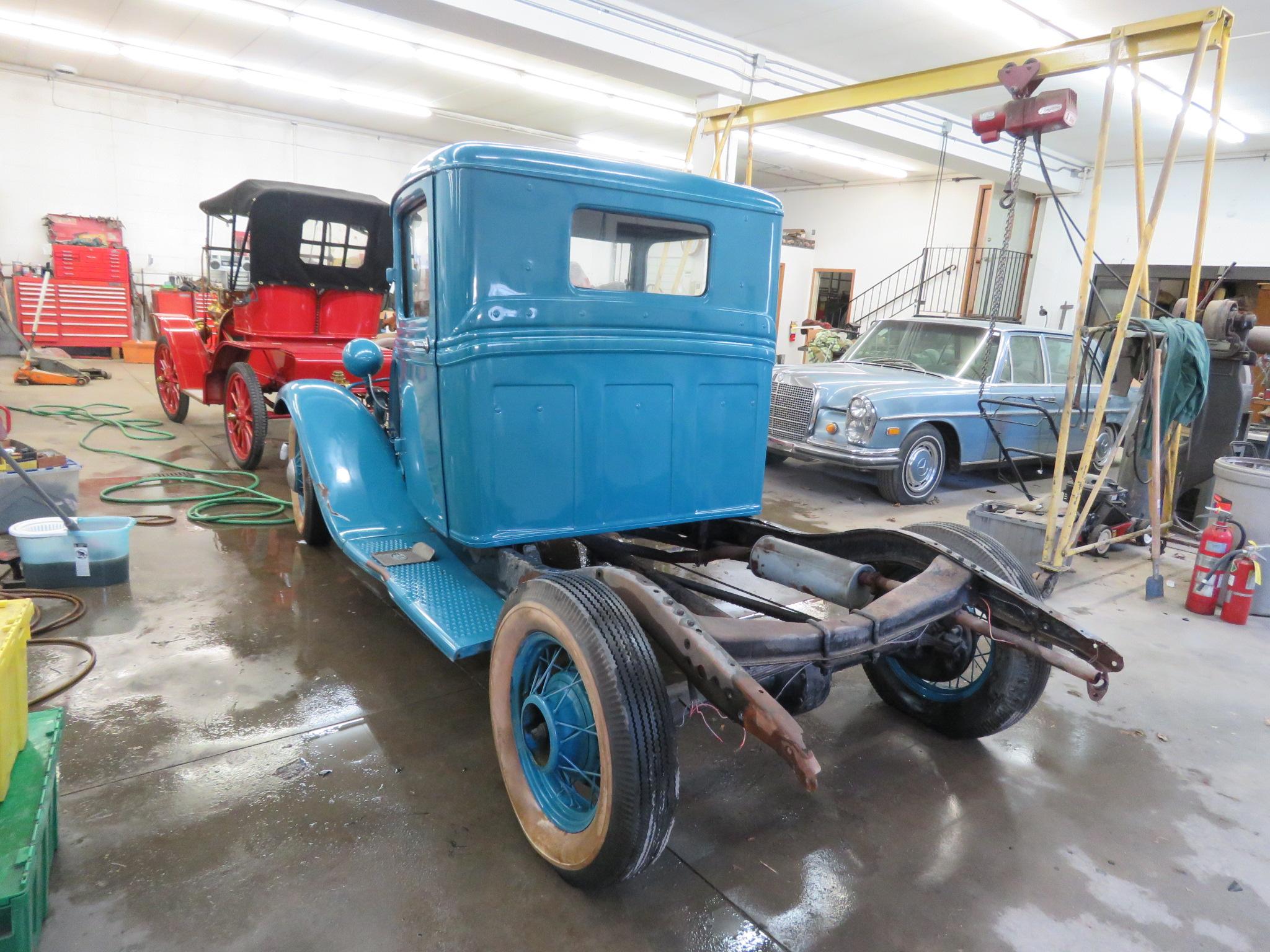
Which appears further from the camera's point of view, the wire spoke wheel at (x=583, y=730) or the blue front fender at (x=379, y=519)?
the blue front fender at (x=379, y=519)

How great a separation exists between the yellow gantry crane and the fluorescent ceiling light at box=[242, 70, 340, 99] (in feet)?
31.6

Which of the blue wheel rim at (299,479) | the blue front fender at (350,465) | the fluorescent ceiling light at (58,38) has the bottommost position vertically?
the blue wheel rim at (299,479)

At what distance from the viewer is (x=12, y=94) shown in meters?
12.3

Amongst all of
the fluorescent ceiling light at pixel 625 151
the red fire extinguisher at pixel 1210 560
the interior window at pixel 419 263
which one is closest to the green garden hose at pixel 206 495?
the interior window at pixel 419 263

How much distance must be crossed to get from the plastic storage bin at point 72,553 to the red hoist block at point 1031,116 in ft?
16.1

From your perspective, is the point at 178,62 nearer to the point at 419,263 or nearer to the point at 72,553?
the point at 72,553

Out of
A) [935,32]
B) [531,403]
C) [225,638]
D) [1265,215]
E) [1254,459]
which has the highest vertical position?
[935,32]

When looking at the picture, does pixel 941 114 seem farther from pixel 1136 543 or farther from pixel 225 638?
pixel 225 638

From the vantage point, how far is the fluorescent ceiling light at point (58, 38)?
10.1 meters

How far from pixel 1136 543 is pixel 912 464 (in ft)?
5.97

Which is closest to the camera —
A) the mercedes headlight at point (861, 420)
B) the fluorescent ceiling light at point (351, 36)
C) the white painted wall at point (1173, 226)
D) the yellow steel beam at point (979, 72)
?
the yellow steel beam at point (979, 72)

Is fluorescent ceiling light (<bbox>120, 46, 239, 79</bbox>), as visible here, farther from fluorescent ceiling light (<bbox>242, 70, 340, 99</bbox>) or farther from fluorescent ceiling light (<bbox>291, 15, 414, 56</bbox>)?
fluorescent ceiling light (<bbox>291, 15, 414, 56</bbox>)

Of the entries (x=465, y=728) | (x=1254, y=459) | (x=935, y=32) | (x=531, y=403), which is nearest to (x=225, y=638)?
(x=465, y=728)

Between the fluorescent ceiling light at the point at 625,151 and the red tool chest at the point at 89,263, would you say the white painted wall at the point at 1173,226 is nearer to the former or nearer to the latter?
the fluorescent ceiling light at the point at 625,151
